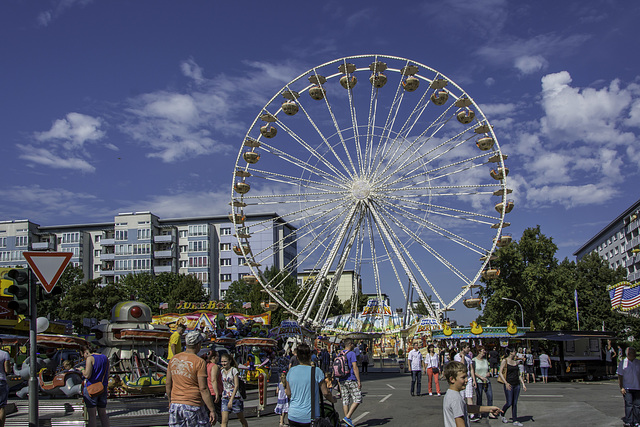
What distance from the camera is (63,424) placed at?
38.4 feet

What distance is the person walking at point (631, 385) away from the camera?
35.8ft

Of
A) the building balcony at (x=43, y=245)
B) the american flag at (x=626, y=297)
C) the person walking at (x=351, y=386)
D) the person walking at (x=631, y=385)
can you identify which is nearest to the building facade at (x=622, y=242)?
the american flag at (x=626, y=297)

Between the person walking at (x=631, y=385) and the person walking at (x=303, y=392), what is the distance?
6824mm

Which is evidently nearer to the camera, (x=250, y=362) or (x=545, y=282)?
(x=250, y=362)

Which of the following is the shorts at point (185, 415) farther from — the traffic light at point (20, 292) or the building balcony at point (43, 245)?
the building balcony at point (43, 245)

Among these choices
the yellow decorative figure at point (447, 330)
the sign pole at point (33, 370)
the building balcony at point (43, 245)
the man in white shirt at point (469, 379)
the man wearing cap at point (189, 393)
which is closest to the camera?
the man wearing cap at point (189, 393)

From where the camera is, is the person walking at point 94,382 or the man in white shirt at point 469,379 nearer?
the person walking at point 94,382

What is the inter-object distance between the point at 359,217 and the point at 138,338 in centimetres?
1774

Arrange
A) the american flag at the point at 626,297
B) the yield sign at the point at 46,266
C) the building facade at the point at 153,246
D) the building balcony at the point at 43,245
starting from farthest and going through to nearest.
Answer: the building balcony at the point at 43,245, the building facade at the point at 153,246, the american flag at the point at 626,297, the yield sign at the point at 46,266

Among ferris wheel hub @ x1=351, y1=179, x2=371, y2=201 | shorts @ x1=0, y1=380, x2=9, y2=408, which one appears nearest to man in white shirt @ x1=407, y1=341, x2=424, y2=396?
shorts @ x1=0, y1=380, x2=9, y2=408

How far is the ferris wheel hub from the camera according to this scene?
33969mm

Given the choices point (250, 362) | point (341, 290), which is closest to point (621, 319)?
point (250, 362)

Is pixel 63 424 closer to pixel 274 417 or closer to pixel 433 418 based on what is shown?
pixel 274 417

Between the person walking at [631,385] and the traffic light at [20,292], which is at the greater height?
the traffic light at [20,292]
